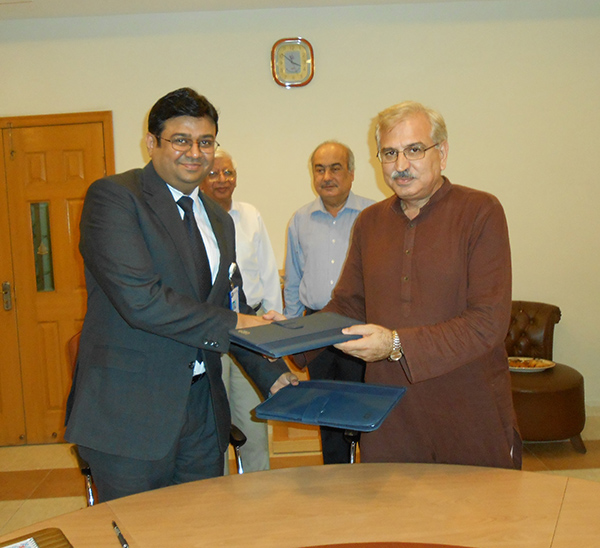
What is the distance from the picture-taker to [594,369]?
16.0 feet

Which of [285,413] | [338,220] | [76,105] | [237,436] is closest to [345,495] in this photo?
[285,413]

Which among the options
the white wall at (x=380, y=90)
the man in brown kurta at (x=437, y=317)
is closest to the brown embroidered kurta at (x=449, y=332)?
the man in brown kurta at (x=437, y=317)

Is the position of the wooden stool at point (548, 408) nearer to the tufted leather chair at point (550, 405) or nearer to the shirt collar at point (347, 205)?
the tufted leather chair at point (550, 405)

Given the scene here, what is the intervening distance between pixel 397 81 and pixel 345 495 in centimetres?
391

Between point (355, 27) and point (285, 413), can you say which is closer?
point (285, 413)

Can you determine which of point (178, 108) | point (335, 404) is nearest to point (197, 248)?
point (178, 108)

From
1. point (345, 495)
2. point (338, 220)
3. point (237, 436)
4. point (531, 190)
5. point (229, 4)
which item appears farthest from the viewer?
point (531, 190)

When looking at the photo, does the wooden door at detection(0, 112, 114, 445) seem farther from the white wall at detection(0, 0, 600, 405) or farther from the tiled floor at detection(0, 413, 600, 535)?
the tiled floor at detection(0, 413, 600, 535)

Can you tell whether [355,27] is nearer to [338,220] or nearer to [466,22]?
[466,22]

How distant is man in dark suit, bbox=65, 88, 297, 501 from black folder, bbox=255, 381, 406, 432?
25cm

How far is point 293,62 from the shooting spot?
4.67 metres

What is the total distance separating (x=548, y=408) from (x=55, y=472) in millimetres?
3470

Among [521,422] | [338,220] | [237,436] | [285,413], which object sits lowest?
[521,422]

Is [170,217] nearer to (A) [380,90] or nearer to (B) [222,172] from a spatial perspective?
(B) [222,172]
